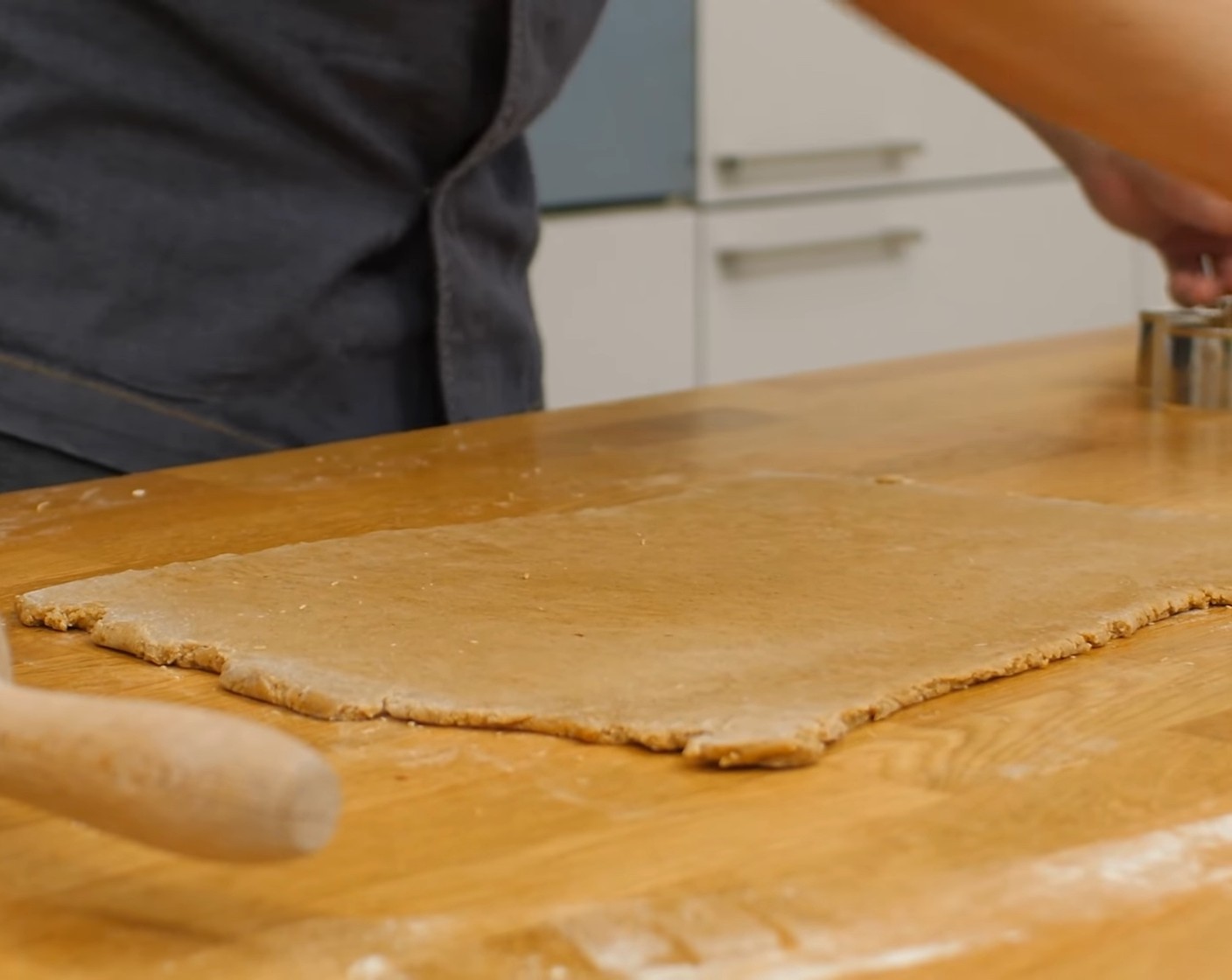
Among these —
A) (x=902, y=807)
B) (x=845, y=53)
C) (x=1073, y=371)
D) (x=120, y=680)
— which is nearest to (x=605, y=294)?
(x=845, y=53)

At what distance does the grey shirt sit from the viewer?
0.99 meters

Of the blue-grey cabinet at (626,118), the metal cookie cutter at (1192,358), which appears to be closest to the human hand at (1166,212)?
the metal cookie cutter at (1192,358)

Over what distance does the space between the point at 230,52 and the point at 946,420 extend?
436mm

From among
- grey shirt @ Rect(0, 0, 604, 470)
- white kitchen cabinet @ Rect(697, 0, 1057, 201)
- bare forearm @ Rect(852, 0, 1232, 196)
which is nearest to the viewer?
bare forearm @ Rect(852, 0, 1232, 196)

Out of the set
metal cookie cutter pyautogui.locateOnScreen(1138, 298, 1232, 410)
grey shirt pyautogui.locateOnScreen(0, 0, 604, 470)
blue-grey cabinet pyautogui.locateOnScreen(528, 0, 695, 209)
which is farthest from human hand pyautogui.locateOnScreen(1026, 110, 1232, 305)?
blue-grey cabinet pyautogui.locateOnScreen(528, 0, 695, 209)

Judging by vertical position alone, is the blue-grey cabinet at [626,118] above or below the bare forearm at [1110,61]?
below

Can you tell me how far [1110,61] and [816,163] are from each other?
151 centimetres

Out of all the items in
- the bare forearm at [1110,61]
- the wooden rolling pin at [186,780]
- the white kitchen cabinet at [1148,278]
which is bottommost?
the white kitchen cabinet at [1148,278]

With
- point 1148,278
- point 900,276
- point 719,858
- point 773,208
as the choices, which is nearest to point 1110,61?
point 719,858

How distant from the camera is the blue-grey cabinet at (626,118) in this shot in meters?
1.92

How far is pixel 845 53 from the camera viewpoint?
7.11 feet

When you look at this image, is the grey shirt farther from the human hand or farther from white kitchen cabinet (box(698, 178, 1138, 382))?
white kitchen cabinet (box(698, 178, 1138, 382))

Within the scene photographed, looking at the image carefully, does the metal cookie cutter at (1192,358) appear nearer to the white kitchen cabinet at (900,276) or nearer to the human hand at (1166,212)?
the human hand at (1166,212)

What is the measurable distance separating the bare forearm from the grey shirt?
0.41 metres
